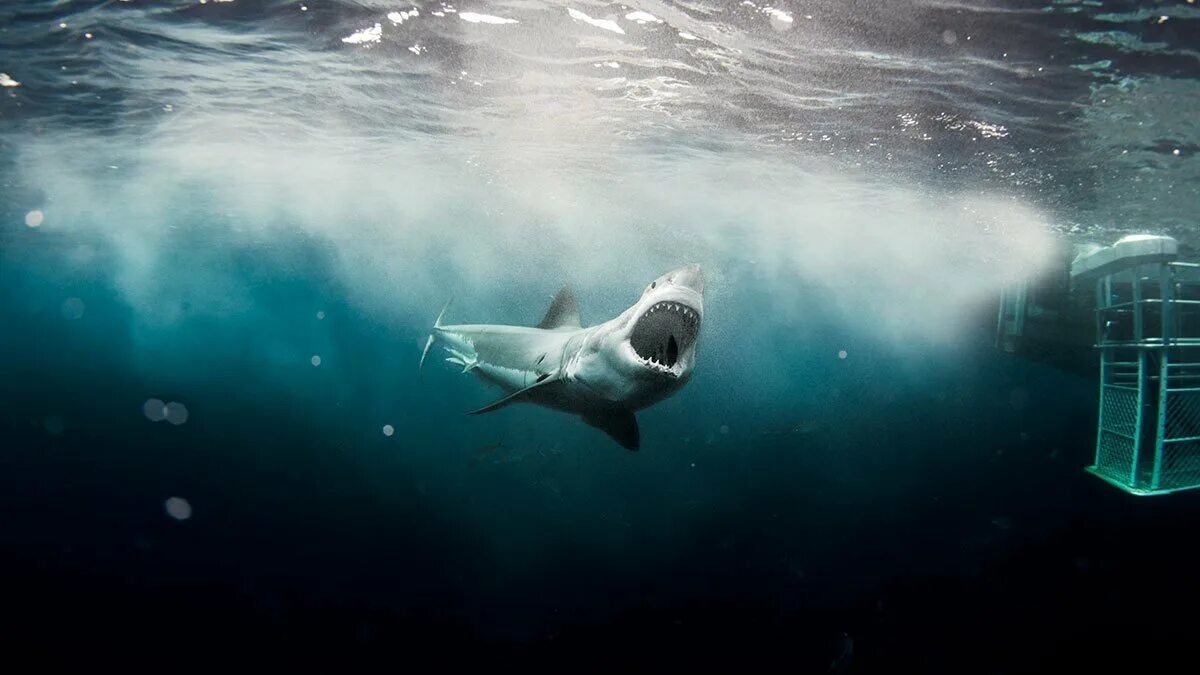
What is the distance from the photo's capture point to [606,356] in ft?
16.7

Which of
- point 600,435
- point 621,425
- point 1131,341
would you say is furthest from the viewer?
point 600,435

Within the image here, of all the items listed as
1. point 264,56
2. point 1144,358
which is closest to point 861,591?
point 1144,358

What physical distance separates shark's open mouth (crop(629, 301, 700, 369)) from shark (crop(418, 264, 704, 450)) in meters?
0.01

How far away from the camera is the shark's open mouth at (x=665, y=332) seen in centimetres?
458

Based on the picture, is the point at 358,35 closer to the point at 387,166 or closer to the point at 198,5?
the point at 198,5

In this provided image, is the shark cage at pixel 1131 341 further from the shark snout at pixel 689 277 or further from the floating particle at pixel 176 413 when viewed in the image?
the floating particle at pixel 176 413

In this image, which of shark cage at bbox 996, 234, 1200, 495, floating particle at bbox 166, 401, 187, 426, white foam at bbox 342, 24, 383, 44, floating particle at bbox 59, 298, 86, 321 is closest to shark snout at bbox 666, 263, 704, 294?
white foam at bbox 342, 24, 383, 44

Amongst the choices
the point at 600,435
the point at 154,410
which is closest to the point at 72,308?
the point at 154,410

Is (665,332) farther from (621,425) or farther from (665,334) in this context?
(621,425)

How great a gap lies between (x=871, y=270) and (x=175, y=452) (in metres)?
42.2

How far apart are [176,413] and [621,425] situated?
37.5 m

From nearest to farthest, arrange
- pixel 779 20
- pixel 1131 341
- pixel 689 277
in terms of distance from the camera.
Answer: pixel 689 277
pixel 779 20
pixel 1131 341

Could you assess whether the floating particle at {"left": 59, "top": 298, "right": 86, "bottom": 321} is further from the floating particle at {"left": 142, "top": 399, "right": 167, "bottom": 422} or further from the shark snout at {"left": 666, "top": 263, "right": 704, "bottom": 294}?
the shark snout at {"left": 666, "top": 263, "right": 704, "bottom": 294}

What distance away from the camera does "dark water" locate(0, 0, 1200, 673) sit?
8594 mm
